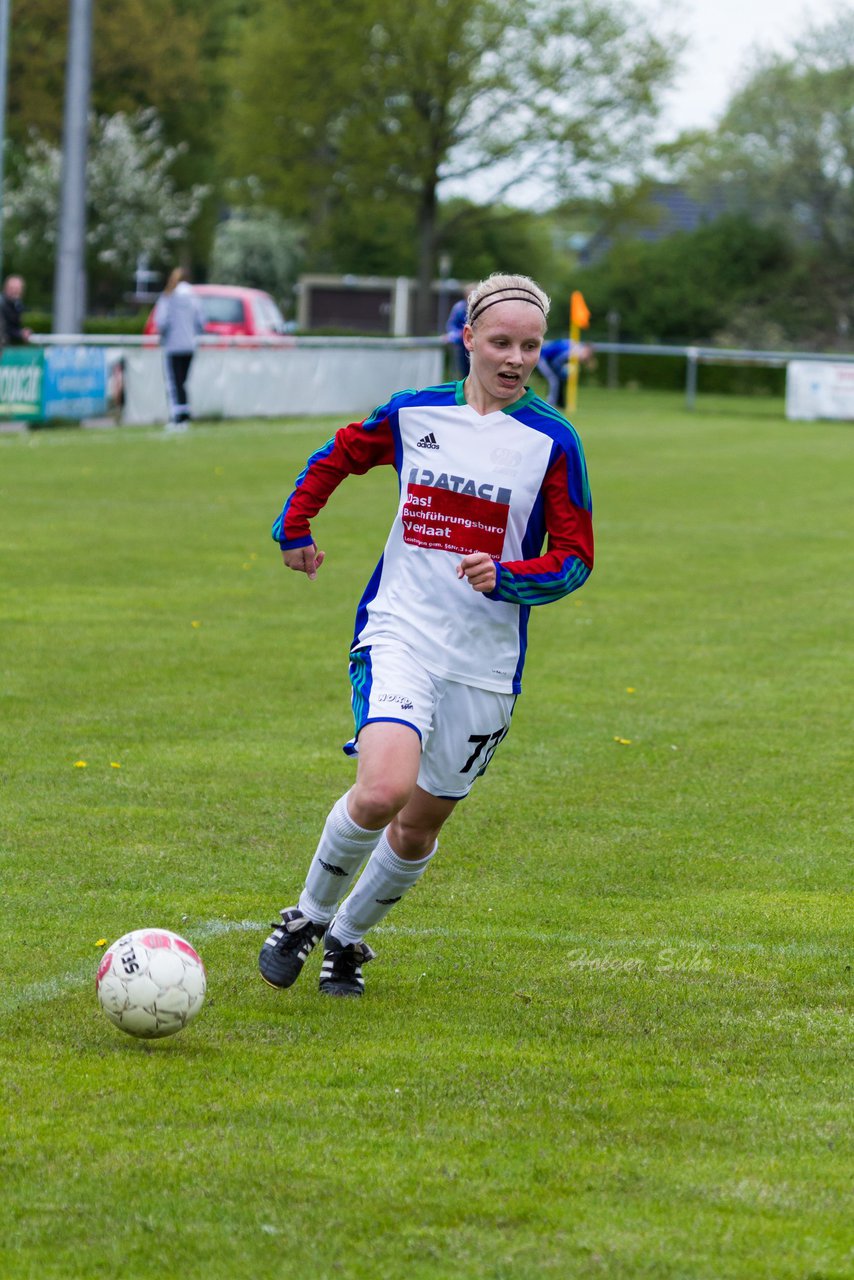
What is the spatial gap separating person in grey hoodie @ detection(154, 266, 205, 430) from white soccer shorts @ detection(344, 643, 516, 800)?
812 inches

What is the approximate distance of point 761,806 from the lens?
745 cm

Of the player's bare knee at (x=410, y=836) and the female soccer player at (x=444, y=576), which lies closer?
the female soccer player at (x=444, y=576)

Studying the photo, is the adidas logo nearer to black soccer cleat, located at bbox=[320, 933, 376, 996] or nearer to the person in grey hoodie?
black soccer cleat, located at bbox=[320, 933, 376, 996]

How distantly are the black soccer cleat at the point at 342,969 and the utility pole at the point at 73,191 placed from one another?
25.1m

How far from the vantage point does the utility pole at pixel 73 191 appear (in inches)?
1129

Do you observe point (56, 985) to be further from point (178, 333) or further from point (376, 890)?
point (178, 333)

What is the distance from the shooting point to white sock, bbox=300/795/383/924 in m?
4.91

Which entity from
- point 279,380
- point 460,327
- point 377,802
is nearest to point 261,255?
point 279,380

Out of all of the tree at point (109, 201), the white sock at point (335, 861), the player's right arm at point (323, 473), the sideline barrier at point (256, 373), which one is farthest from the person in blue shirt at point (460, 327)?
the tree at point (109, 201)

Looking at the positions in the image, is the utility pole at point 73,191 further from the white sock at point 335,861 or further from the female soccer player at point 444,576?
the white sock at point 335,861

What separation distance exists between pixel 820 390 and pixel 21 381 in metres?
20.6

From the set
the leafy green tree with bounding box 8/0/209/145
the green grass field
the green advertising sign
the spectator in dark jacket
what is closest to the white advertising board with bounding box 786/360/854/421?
the green advertising sign

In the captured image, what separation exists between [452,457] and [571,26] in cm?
4989

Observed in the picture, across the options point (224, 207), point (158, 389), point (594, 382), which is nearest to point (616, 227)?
point (594, 382)
